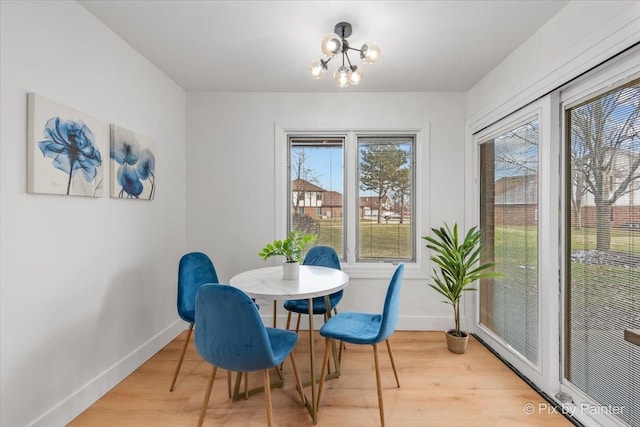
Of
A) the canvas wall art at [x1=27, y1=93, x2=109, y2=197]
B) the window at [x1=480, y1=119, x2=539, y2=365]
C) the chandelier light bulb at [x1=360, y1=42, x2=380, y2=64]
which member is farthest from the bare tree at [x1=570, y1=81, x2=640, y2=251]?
the canvas wall art at [x1=27, y1=93, x2=109, y2=197]

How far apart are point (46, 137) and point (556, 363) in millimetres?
3425

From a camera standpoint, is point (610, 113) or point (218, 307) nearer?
point (218, 307)

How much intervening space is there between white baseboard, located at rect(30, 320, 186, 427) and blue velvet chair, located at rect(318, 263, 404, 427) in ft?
4.95

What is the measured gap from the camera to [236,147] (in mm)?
3191

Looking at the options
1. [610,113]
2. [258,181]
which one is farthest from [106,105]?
[610,113]

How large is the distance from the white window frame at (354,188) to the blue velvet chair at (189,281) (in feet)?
2.85

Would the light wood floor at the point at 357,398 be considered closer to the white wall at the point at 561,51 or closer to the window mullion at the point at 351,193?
the window mullion at the point at 351,193

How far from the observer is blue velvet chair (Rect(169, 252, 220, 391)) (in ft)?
7.14

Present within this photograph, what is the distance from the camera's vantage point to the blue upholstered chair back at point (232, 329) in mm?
1462

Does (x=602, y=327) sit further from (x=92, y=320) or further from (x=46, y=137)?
(x=46, y=137)

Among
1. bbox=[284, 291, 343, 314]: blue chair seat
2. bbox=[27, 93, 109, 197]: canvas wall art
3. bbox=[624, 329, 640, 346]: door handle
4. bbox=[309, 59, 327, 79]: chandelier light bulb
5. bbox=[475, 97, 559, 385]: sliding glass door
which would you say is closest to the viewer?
bbox=[624, 329, 640, 346]: door handle

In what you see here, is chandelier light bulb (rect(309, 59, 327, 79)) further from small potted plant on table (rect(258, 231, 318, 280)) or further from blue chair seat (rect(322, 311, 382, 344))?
blue chair seat (rect(322, 311, 382, 344))

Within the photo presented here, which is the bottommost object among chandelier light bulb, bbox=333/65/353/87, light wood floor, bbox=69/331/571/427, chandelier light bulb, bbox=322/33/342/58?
light wood floor, bbox=69/331/571/427

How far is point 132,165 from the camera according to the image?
234 cm
